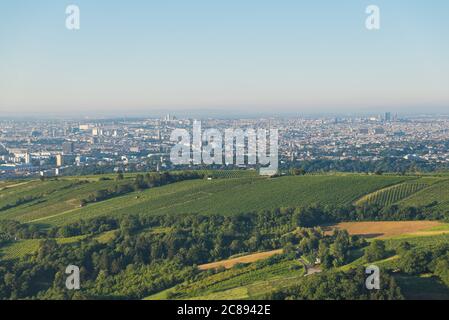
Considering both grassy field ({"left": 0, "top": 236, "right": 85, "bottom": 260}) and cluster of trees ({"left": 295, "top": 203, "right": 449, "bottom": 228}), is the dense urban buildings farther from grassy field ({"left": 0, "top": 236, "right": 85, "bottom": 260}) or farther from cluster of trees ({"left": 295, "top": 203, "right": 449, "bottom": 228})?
grassy field ({"left": 0, "top": 236, "right": 85, "bottom": 260})

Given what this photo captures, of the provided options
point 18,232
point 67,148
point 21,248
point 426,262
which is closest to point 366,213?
point 426,262

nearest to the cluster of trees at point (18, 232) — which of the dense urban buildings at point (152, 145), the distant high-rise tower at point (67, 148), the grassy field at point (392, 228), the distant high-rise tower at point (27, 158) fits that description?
the grassy field at point (392, 228)

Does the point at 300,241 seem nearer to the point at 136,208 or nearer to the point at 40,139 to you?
the point at 136,208

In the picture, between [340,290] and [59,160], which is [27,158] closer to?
[59,160]

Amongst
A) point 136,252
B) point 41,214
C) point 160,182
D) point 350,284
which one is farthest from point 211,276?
point 160,182

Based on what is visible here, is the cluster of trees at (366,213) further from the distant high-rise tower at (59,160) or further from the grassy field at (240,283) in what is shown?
the distant high-rise tower at (59,160)

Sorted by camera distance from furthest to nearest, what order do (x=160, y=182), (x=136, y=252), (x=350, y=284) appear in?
(x=160, y=182) < (x=136, y=252) < (x=350, y=284)
